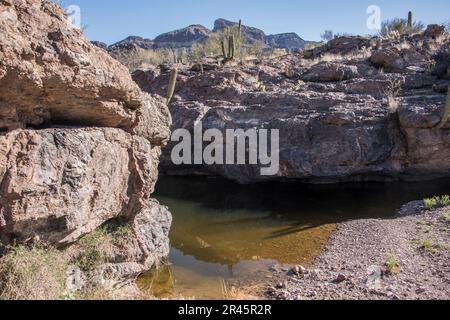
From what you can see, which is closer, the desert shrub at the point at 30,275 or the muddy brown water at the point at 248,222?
the desert shrub at the point at 30,275

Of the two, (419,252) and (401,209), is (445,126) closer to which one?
(401,209)

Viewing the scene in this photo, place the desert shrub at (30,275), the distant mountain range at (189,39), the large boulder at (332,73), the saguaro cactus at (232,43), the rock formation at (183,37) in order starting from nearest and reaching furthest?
the desert shrub at (30,275)
the large boulder at (332,73)
the saguaro cactus at (232,43)
the distant mountain range at (189,39)
the rock formation at (183,37)

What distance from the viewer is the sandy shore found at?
210 inches

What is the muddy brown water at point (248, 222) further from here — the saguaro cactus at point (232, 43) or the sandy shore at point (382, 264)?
the saguaro cactus at point (232, 43)

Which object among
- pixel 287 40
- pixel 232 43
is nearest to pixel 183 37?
pixel 287 40

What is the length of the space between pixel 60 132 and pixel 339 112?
9056 mm

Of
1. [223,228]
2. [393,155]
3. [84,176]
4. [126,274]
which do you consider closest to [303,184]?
[393,155]

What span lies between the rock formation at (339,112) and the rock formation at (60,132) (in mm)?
6955

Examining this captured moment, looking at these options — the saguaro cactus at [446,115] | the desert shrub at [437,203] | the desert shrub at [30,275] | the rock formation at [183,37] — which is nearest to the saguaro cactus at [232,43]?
the saguaro cactus at [446,115]

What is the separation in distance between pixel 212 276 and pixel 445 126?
8.57 metres

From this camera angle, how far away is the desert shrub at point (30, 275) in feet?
13.3

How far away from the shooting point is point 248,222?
9.98 meters

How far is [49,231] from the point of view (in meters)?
4.77
